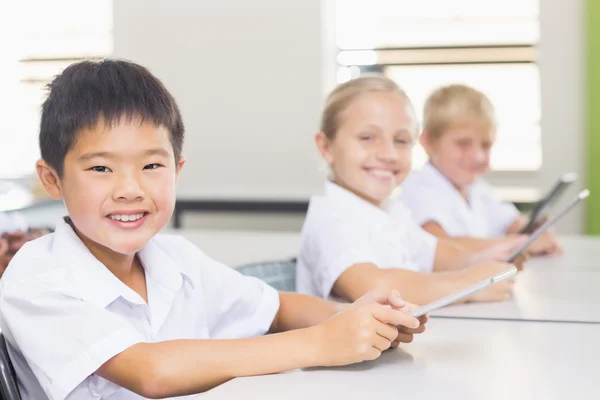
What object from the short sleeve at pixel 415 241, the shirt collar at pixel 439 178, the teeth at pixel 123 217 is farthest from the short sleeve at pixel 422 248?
the teeth at pixel 123 217

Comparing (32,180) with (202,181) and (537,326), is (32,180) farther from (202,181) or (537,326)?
(537,326)

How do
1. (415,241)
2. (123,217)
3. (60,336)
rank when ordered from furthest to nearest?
(415,241), (123,217), (60,336)

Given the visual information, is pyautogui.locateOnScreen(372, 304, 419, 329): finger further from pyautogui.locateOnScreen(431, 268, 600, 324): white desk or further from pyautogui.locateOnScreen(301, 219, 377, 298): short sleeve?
pyautogui.locateOnScreen(301, 219, 377, 298): short sleeve

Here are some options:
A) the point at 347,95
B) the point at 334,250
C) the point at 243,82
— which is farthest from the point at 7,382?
the point at 243,82

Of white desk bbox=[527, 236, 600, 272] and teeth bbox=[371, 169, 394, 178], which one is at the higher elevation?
teeth bbox=[371, 169, 394, 178]

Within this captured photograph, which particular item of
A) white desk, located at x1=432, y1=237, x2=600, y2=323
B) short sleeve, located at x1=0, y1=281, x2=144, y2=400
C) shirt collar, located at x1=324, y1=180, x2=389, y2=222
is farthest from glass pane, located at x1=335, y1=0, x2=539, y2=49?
short sleeve, located at x1=0, y1=281, x2=144, y2=400

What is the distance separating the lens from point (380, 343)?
1181 millimetres

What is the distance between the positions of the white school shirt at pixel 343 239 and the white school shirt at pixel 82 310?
371 mm

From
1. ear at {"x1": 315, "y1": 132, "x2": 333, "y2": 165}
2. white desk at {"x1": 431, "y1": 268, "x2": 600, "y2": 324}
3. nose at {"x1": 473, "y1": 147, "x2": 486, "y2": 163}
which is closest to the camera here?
white desk at {"x1": 431, "y1": 268, "x2": 600, "y2": 324}

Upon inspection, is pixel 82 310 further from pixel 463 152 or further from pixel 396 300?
pixel 463 152

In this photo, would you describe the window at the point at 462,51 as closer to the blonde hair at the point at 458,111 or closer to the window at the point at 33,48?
the window at the point at 33,48

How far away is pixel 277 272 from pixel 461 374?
0.84m

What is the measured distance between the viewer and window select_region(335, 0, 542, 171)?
4199mm

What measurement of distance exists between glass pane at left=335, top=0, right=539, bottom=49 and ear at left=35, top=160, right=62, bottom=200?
10.8ft
